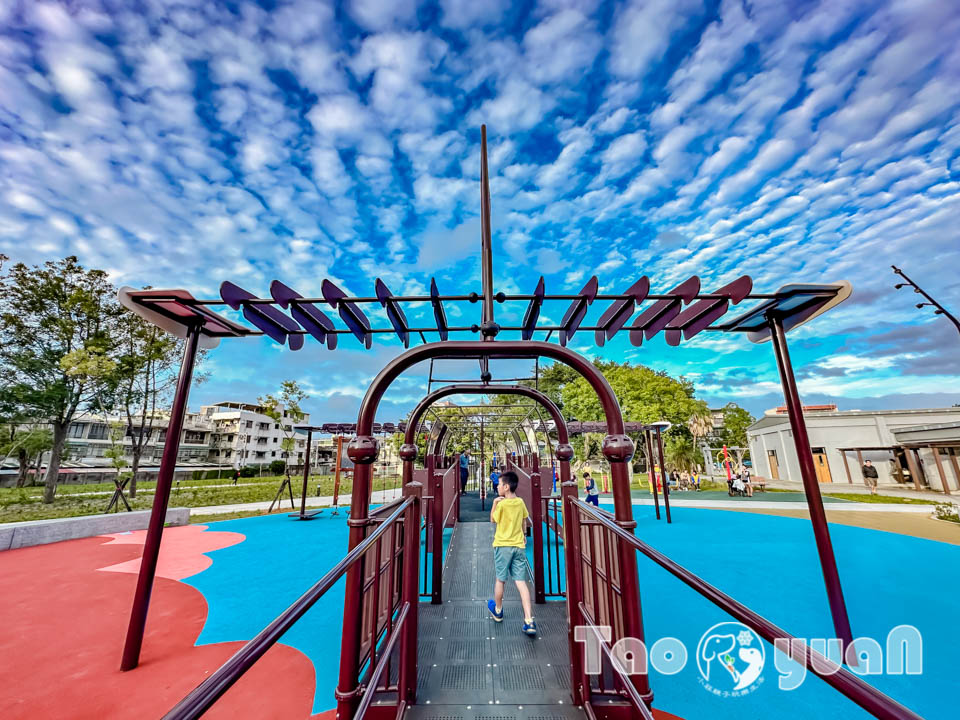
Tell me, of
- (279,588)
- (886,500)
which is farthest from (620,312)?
(886,500)

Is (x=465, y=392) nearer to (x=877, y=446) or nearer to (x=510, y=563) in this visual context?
(x=510, y=563)

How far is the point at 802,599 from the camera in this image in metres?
5.59

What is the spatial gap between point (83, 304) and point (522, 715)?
20.7 meters

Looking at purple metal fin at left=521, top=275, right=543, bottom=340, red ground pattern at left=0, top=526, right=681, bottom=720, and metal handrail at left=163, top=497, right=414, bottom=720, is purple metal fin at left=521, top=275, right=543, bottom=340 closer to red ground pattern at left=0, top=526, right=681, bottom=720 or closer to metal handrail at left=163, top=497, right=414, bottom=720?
metal handrail at left=163, top=497, right=414, bottom=720

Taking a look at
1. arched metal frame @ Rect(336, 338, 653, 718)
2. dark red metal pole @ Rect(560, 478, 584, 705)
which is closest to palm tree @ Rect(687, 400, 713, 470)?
dark red metal pole @ Rect(560, 478, 584, 705)

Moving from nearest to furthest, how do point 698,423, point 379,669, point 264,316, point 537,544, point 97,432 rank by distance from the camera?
point 379,669, point 264,316, point 537,544, point 698,423, point 97,432

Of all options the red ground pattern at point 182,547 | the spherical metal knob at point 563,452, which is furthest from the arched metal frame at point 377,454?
the red ground pattern at point 182,547

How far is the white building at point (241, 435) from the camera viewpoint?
173ft

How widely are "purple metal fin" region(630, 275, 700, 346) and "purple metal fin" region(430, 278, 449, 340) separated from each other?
2103mm

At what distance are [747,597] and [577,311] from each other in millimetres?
5507

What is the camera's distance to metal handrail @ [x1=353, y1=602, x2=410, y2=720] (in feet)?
5.30

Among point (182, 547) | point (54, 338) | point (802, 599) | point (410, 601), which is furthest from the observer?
point (54, 338)

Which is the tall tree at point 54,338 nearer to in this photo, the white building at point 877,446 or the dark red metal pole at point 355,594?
the dark red metal pole at point 355,594

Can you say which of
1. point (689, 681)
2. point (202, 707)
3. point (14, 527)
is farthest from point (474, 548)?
point (14, 527)
